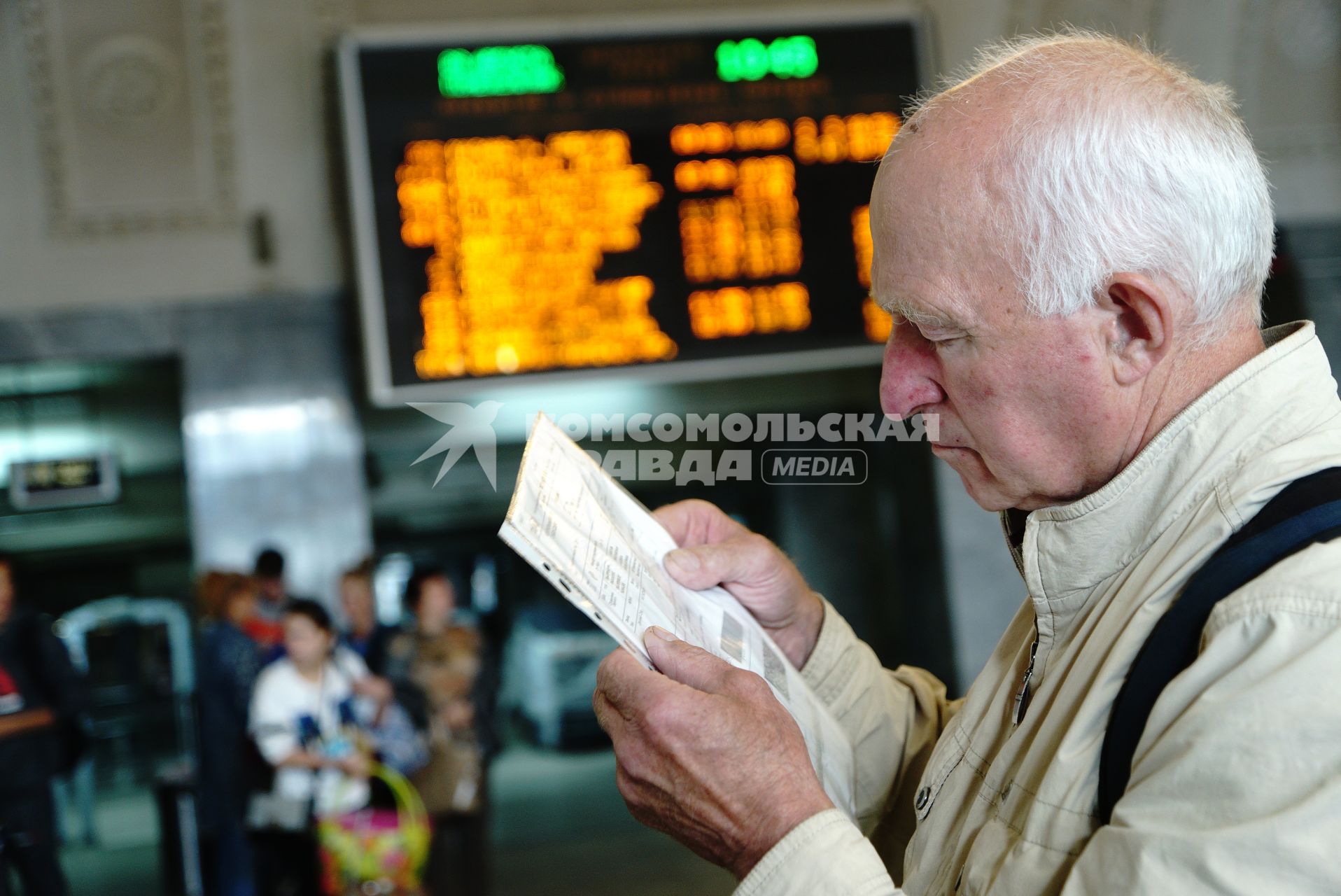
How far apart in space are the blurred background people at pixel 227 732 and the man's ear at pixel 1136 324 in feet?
10.5

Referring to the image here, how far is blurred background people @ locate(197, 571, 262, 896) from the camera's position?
3.60 m

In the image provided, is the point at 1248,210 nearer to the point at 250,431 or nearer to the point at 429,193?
the point at 429,193

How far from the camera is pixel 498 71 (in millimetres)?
3686

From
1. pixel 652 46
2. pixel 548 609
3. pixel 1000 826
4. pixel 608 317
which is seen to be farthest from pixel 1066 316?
pixel 548 609

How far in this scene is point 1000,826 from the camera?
2.87 ft

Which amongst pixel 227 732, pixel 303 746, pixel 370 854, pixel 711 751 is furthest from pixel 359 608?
pixel 711 751

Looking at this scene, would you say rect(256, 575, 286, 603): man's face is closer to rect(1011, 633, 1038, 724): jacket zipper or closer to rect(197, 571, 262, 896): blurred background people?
rect(197, 571, 262, 896): blurred background people

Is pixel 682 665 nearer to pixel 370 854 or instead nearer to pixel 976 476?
pixel 976 476

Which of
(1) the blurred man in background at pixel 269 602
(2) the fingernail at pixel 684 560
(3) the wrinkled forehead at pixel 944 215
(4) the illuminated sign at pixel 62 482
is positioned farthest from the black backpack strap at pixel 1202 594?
(4) the illuminated sign at pixel 62 482

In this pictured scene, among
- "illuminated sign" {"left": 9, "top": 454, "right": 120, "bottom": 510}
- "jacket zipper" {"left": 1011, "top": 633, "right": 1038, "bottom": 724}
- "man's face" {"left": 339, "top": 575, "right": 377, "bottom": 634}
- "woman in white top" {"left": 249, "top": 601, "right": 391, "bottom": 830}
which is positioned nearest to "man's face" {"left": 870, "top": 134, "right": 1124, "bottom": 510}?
"jacket zipper" {"left": 1011, "top": 633, "right": 1038, "bottom": 724}

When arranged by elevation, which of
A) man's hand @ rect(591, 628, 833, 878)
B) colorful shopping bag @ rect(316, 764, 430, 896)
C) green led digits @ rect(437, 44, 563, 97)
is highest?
green led digits @ rect(437, 44, 563, 97)

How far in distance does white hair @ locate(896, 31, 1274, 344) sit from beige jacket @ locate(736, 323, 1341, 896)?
3.2 inches

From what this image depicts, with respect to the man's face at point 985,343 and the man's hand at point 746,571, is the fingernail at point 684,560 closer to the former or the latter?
the man's hand at point 746,571

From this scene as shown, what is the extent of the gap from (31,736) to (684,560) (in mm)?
3095
